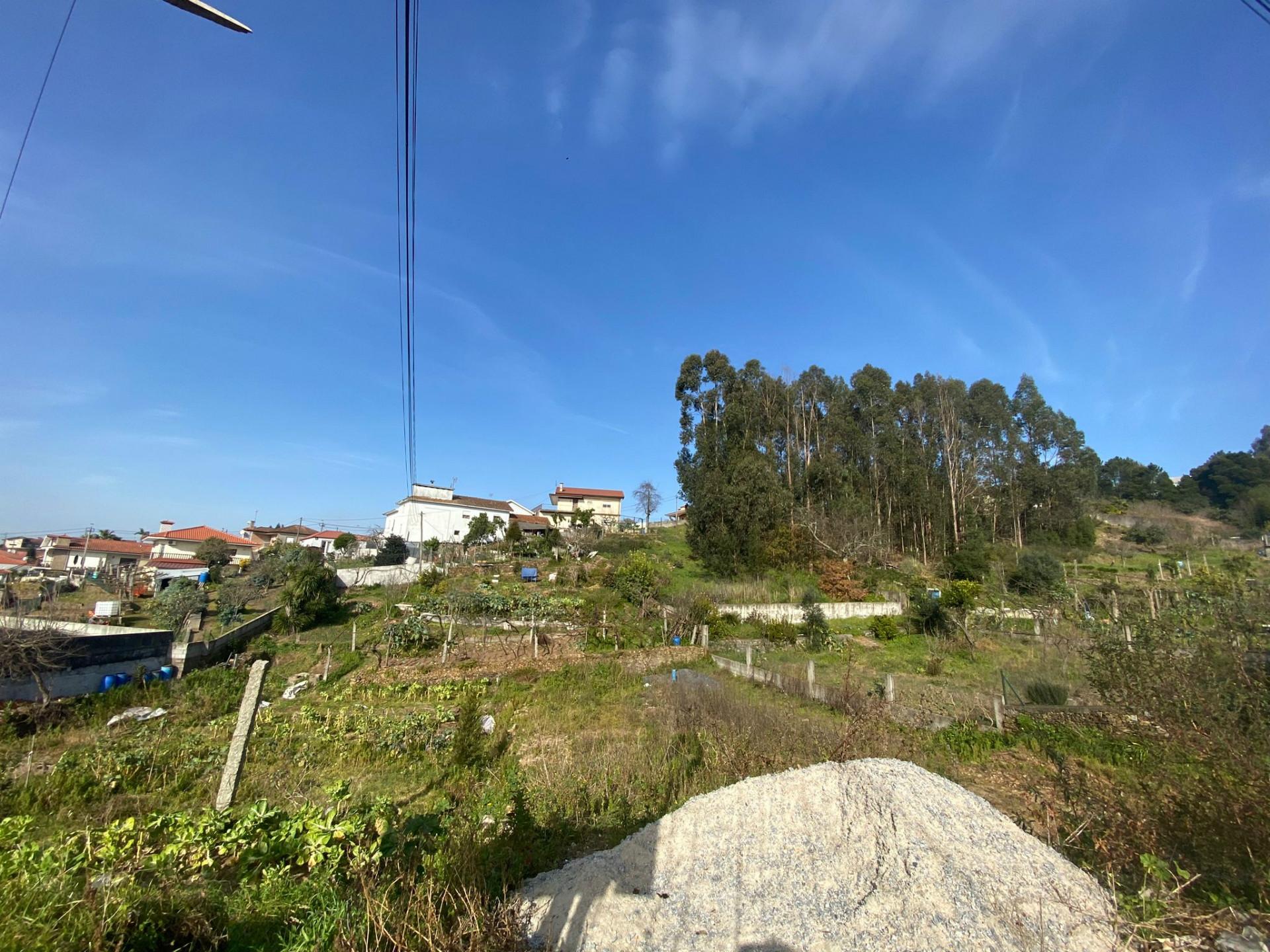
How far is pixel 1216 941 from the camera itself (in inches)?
130

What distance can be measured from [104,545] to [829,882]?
5488 cm

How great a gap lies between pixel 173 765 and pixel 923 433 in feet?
138

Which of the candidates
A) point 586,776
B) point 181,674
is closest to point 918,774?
point 586,776

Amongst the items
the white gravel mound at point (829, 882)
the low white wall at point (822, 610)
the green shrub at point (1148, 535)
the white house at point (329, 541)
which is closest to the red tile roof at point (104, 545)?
the white house at point (329, 541)

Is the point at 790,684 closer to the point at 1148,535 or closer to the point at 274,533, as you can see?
the point at 1148,535

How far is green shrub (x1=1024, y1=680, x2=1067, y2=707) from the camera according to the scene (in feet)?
34.3

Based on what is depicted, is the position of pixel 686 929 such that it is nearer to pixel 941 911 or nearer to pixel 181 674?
pixel 941 911

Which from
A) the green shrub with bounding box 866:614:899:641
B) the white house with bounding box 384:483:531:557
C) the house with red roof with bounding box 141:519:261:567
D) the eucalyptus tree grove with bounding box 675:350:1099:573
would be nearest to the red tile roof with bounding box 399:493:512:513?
the white house with bounding box 384:483:531:557

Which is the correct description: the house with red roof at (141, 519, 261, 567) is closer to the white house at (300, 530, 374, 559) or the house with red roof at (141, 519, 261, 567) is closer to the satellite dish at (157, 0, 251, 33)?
the white house at (300, 530, 374, 559)

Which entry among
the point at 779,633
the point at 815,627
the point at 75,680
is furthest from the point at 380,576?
the point at 815,627

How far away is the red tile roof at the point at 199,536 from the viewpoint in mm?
48125

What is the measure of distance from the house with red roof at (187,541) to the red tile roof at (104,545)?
0.88 meters

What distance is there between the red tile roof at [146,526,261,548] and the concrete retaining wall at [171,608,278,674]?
35.3 meters

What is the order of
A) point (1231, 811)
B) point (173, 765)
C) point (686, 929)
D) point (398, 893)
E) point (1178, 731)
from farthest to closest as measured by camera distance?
point (173, 765) → point (1178, 731) → point (1231, 811) → point (686, 929) → point (398, 893)
